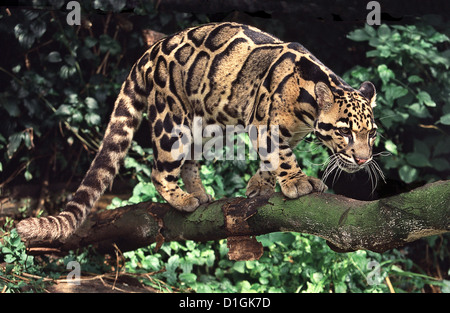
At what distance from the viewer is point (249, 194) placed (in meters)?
4.68

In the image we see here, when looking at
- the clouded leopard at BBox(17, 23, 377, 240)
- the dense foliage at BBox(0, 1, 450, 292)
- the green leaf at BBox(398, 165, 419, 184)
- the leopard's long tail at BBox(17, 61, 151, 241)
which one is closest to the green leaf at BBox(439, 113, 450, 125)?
the dense foliage at BBox(0, 1, 450, 292)

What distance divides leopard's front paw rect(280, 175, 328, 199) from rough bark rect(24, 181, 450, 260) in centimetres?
5

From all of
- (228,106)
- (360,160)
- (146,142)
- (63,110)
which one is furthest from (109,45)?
(360,160)

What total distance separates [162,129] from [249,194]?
0.83 m

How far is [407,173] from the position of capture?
7051 mm

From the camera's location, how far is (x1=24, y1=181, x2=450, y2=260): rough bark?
3.46 metres

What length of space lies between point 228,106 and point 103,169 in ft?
3.63

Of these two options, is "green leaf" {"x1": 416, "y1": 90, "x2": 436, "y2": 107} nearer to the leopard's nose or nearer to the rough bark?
the rough bark

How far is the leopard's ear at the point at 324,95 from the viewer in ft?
12.9

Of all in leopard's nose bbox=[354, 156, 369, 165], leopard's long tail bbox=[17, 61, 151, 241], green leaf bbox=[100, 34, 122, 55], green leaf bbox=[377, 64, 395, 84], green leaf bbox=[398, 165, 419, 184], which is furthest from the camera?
green leaf bbox=[398, 165, 419, 184]

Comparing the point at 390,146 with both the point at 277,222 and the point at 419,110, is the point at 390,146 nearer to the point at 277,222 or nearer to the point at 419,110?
the point at 419,110

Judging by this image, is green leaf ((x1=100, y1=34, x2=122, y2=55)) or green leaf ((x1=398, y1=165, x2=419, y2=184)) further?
green leaf ((x1=398, y1=165, x2=419, y2=184))

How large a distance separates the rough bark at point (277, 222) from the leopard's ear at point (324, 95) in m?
0.59
